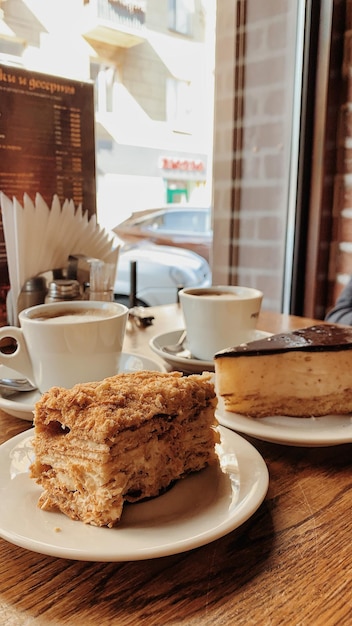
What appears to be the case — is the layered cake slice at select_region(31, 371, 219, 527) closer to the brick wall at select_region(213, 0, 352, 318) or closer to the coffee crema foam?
the coffee crema foam

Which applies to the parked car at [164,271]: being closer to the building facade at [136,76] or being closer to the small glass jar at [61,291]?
the building facade at [136,76]

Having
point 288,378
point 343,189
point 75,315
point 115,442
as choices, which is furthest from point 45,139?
point 343,189

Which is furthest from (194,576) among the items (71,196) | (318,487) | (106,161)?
(106,161)

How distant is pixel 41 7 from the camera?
137 cm

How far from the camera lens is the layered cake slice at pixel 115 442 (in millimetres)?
410

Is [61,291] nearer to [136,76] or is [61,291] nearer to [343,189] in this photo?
[136,76]

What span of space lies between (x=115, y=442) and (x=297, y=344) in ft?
1.13

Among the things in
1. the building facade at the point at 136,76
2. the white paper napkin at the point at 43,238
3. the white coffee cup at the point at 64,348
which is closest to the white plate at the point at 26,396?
the white coffee cup at the point at 64,348

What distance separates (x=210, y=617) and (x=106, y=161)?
4.86 feet

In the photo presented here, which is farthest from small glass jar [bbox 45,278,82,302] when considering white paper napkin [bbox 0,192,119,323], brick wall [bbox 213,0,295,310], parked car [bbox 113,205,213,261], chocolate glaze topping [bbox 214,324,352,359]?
brick wall [bbox 213,0,295,310]

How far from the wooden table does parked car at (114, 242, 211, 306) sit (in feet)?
5.57

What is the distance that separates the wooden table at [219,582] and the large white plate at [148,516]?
0.08ft

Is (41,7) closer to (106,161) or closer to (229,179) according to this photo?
(106,161)

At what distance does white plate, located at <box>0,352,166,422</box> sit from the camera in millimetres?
612
